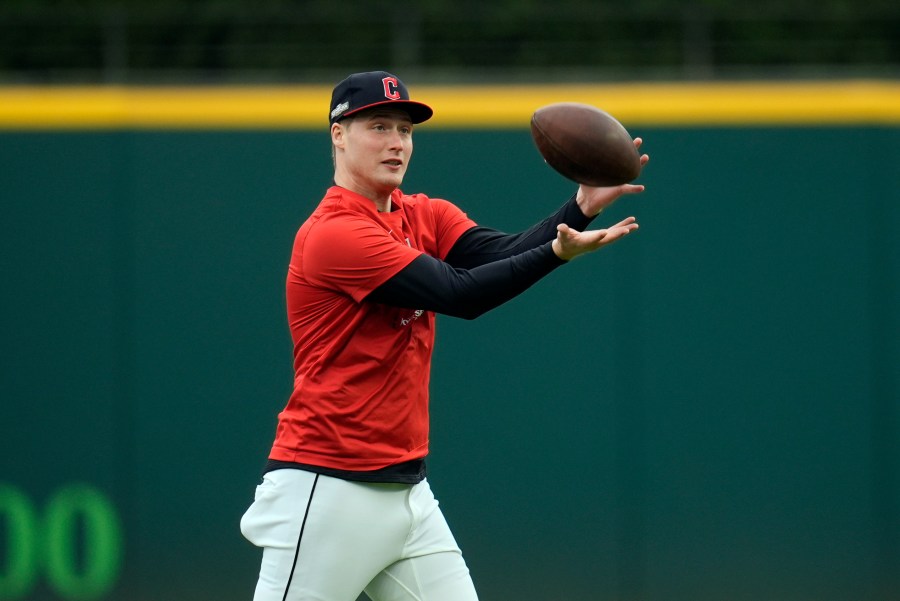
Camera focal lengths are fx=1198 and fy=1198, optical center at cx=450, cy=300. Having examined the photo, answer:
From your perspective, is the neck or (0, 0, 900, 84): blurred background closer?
the neck

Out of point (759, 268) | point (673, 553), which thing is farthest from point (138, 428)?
point (759, 268)

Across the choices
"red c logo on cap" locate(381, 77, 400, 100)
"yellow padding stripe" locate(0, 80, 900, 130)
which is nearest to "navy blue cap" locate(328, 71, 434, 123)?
"red c logo on cap" locate(381, 77, 400, 100)

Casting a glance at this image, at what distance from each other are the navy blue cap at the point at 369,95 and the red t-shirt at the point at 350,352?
0.27 metres

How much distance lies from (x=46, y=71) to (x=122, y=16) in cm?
60

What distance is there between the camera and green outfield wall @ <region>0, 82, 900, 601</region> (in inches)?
253

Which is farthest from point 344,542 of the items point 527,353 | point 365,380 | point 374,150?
point 527,353

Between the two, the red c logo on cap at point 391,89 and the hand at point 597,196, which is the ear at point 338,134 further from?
the hand at point 597,196

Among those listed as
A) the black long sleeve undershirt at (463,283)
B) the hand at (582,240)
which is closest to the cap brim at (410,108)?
the black long sleeve undershirt at (463,283)

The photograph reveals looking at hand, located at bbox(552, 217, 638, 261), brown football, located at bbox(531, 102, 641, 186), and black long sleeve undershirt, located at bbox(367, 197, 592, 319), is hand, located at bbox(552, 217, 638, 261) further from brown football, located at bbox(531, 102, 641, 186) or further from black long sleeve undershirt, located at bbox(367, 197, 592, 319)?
brown football, located at bbox(531, 102, 641, 186)

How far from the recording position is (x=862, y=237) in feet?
21.1

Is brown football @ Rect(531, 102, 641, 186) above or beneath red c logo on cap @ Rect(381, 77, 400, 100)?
beneath

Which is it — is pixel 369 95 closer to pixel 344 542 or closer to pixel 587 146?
pixel 587 146

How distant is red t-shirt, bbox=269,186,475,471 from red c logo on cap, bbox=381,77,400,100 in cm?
33

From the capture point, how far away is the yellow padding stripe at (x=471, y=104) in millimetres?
6414
